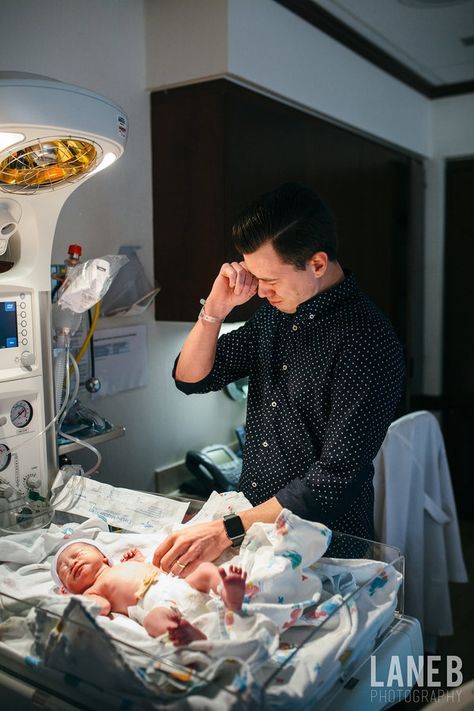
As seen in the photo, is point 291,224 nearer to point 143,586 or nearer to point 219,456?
point 143,586

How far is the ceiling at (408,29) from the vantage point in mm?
2650

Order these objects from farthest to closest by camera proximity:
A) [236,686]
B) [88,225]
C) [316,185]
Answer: [316,185], [88,225], [236,686]

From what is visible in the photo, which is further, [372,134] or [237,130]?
[372,134]

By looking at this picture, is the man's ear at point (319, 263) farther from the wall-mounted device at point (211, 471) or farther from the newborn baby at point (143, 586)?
the wall-mounted device at point (211, 471)

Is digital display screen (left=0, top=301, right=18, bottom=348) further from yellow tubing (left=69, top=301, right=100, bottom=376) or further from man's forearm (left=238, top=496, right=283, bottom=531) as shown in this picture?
man's forearm (left=238, top=496, right=283, bottom=531)

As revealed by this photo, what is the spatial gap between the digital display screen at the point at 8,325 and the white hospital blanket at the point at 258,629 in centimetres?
51

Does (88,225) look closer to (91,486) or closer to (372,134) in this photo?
(91,486)

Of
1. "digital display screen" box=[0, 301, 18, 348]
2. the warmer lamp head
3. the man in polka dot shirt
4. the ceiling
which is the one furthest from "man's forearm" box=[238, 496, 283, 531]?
the ceiling

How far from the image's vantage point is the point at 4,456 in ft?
5.14

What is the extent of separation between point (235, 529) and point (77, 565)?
37cm

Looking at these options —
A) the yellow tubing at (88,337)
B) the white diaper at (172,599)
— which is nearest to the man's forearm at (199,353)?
the yellow tubing at (88,337)

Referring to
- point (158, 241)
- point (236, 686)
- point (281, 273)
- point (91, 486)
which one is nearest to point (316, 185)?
point (158, 241)

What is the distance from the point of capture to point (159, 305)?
2.47 m

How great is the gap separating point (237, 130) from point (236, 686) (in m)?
1.85
